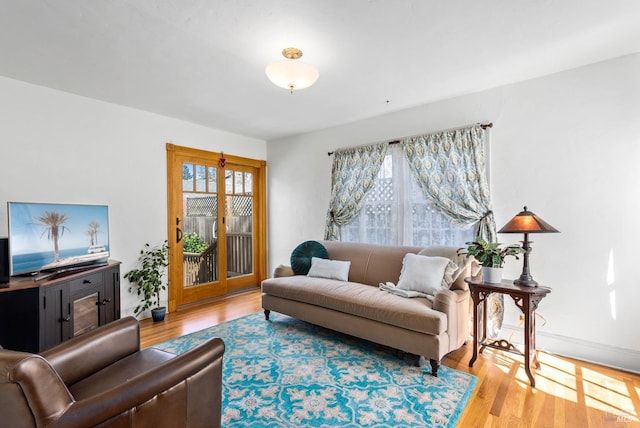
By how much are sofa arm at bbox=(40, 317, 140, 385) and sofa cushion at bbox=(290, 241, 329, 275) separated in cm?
216

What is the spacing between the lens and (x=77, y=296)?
8.47ft

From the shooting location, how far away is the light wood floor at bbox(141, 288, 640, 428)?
1.85 metres

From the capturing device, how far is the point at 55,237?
2652mm

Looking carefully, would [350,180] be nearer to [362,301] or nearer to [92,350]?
[362,301]

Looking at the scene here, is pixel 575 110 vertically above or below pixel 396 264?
above

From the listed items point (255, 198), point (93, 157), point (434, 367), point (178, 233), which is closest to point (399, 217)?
point (434, 367)

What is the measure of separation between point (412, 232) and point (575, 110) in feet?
6.27

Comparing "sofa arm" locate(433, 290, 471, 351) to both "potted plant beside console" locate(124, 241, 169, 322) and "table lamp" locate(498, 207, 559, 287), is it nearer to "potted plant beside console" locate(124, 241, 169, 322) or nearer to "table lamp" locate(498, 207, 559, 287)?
"table lamp" locate(498, 207, 559, 287)

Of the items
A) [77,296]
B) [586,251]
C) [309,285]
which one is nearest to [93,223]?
[77,296]

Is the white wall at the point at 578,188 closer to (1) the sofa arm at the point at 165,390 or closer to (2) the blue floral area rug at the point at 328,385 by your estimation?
(2) the blue floral area rug at the point at 328,385

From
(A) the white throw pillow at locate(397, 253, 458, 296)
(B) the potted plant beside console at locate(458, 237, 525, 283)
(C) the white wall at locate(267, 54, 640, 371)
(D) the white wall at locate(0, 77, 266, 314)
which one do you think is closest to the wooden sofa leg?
(A) the white throw pillow at locate(397, 253, 458, 296)

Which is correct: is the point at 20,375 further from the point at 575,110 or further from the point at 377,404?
the point at 575,110

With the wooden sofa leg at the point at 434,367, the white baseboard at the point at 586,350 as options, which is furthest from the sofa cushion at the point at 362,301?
the white baseboard at the point at 586,350

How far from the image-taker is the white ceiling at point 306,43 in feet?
6.15
